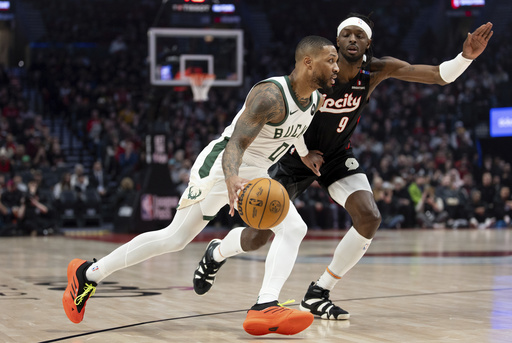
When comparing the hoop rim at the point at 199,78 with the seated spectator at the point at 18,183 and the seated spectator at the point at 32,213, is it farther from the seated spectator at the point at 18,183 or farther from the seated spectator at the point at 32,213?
the seated spectator at the point at 18,183

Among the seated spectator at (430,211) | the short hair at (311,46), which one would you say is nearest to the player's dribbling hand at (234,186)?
the short hair at (311,46)

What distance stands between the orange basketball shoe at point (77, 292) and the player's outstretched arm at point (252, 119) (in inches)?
43.0

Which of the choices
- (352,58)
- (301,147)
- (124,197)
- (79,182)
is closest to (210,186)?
(301,147)

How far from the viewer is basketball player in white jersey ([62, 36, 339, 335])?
4.31 meters

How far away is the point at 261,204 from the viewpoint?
403 centimetres

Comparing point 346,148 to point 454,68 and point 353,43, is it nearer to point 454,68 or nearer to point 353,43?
point 353,43

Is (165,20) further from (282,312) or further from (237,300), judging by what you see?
(282,312)

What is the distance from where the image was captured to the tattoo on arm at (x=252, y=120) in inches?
168

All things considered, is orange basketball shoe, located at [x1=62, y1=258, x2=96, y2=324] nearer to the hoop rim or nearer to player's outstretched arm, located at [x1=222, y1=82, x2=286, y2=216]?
player's outstretched arm, located at [x1=222, y1=82, x2=286, y2=216]

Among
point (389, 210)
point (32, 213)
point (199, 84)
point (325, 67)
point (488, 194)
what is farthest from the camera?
point (488, 194)

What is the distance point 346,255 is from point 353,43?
1.50 metres

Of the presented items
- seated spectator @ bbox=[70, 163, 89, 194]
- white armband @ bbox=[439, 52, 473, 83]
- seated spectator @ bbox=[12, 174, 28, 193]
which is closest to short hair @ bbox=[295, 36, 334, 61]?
white armband @ bbox=[439, 52, 473, 83]

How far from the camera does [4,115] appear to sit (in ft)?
65.9

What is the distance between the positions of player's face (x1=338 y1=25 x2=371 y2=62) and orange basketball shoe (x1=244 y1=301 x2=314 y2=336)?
200cm
